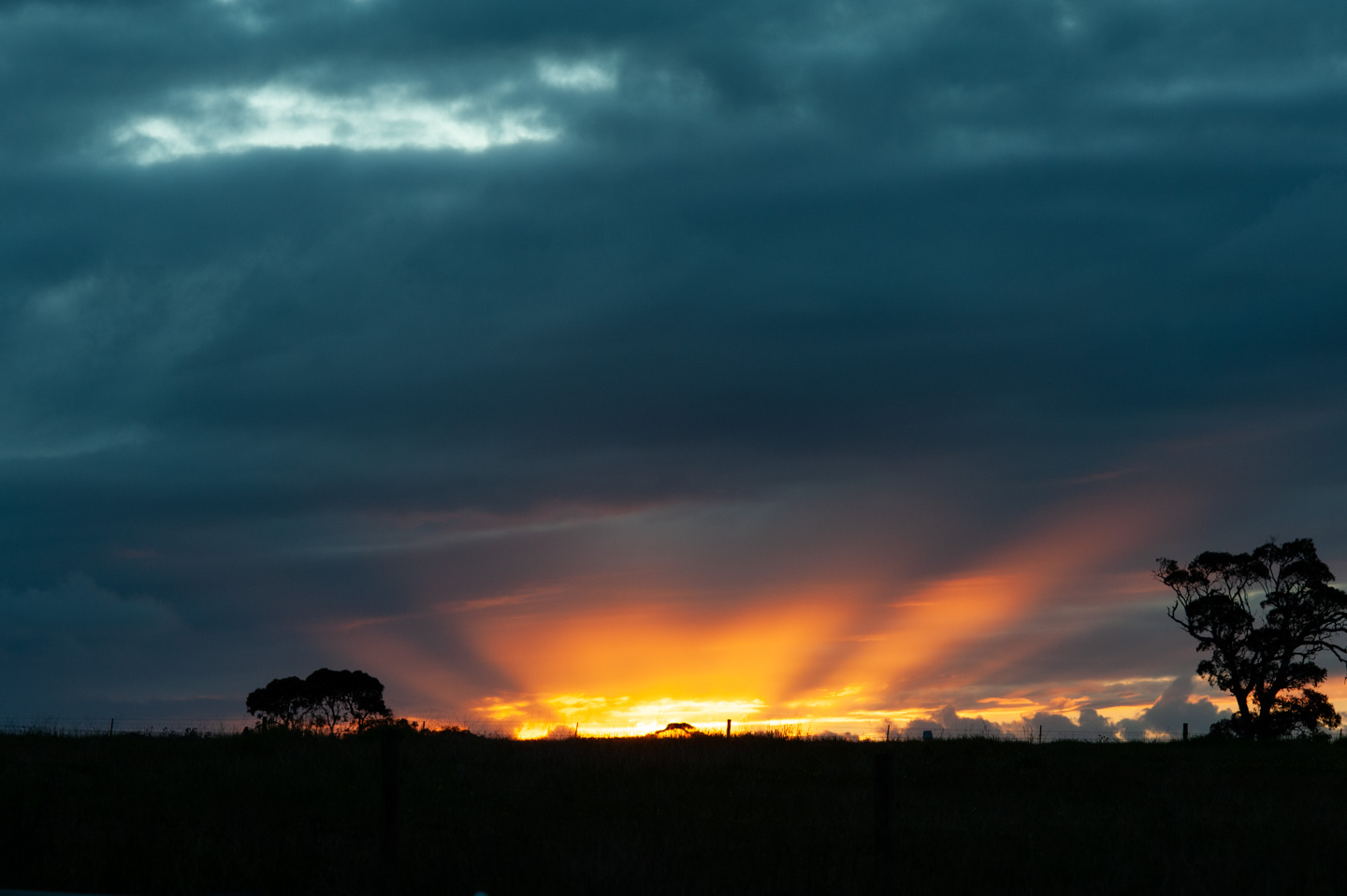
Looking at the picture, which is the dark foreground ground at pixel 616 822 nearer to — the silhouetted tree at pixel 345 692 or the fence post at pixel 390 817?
the fence post at pixel 390 817

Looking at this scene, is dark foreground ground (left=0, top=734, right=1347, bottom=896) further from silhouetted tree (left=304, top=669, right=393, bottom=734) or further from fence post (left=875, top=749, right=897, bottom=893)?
silhouetted tree (left=304, top=669, right=393, bottom=734)

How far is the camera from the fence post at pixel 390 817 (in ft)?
47.2

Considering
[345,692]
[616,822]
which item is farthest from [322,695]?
[616,822]

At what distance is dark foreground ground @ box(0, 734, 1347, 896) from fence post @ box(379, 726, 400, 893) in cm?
10

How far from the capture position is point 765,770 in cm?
3039

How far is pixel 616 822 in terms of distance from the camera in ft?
66.1

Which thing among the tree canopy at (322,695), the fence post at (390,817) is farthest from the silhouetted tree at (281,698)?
the fence post at (390,817)

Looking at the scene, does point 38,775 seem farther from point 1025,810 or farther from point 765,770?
point 1025,810

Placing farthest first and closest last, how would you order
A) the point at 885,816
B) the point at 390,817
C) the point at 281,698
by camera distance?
the point at 281,698
the point at 390,817
the point at 885,816

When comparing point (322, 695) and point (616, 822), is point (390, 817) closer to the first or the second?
point (616, 822)

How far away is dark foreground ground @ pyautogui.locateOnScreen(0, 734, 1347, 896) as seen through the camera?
615 inches

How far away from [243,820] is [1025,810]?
16.6 m

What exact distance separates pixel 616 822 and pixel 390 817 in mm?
6524

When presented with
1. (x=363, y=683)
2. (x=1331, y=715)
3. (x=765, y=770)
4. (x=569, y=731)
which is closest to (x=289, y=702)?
(x=363, y=683)
